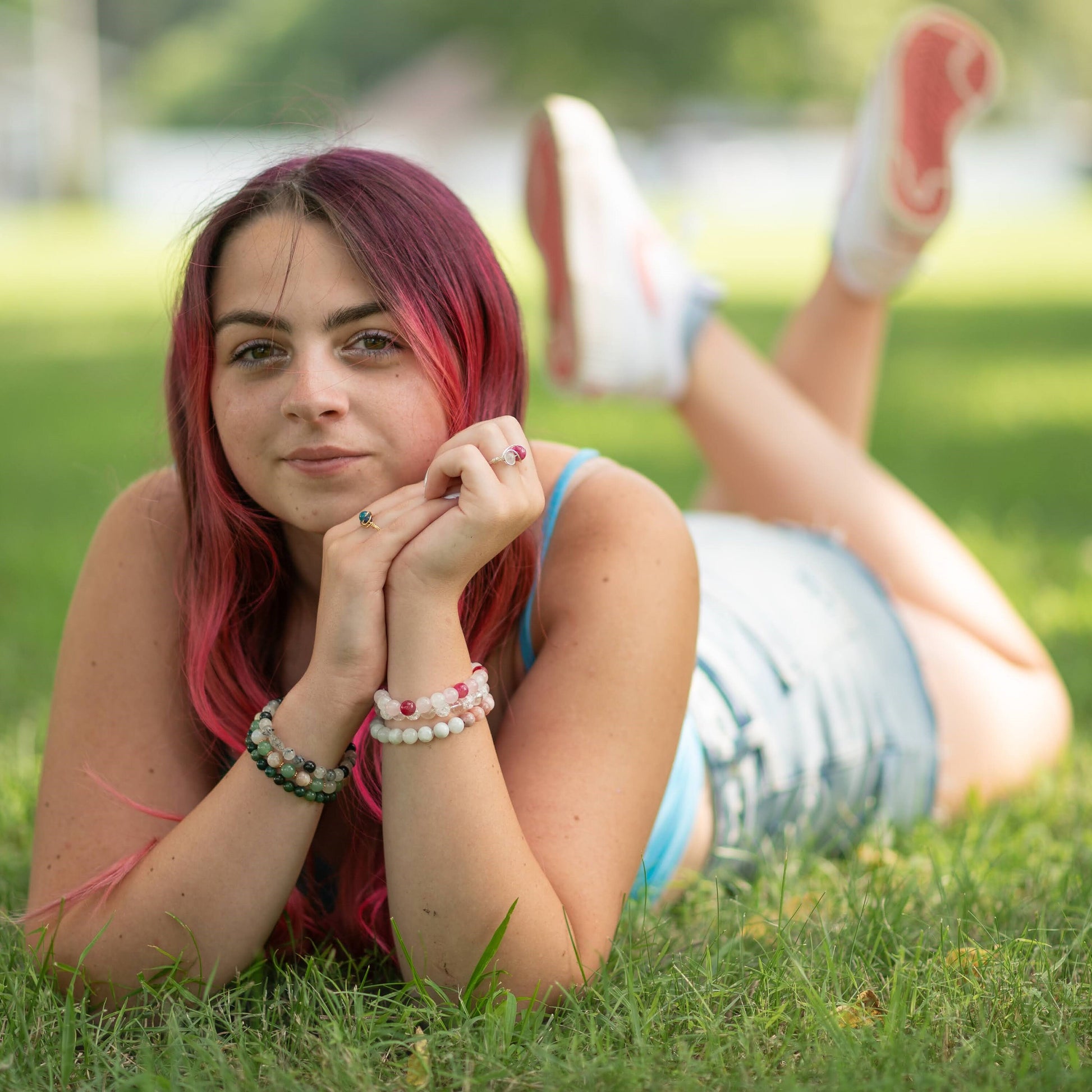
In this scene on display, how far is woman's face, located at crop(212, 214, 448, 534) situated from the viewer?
1.83 metres

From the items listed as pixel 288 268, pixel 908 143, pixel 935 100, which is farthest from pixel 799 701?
pixel 935 100

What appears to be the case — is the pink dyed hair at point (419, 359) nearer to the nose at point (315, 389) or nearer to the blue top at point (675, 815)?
the nose at point (315, 389)

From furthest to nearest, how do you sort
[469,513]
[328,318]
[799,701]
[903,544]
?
1. [903,544]
2. [799,701]
3. [328,318]
4. [469,513]

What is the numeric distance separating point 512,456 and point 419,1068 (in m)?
0.78

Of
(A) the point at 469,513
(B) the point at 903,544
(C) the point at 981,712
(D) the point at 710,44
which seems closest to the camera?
(A) the point at 469,513

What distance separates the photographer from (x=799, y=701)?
2.76 metres

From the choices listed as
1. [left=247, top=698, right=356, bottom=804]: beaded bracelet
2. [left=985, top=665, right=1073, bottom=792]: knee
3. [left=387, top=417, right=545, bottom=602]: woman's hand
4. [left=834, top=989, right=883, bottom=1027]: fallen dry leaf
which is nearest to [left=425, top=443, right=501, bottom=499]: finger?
[left=387, top=417, right=545, bottom=602]: woman's hand

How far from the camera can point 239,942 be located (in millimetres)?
1870

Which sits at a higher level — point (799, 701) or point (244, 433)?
point (244, 433)

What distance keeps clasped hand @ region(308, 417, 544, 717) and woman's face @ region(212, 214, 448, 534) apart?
79 mm

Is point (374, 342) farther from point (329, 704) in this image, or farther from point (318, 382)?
point (329, 704)

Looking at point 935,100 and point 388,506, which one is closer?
point 388,506

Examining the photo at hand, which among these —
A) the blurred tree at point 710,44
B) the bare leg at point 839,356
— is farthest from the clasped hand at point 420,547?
the blurred tree at point 710,44

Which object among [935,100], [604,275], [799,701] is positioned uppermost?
[935,100]
